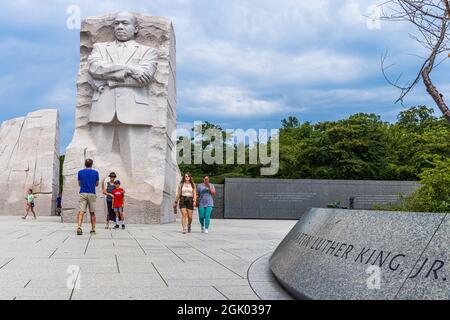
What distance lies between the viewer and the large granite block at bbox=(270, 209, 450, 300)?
315 centimetres

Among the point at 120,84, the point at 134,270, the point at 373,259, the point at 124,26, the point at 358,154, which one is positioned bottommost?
the point at 134,270

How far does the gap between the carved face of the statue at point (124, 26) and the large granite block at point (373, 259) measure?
468 inches

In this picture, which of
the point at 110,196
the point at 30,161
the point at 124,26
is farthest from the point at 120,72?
the point at 30,161

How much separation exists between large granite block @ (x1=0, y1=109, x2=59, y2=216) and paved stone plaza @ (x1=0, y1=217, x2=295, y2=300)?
17394 millimetres

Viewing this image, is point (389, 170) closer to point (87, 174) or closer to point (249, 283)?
point (87, 174)

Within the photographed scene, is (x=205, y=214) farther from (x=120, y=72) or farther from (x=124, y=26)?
(x=124, y=26)

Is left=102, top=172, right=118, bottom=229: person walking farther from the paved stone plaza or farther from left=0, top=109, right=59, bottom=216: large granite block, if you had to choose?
left=0, top=109, right=59, bottom=216: large granite block

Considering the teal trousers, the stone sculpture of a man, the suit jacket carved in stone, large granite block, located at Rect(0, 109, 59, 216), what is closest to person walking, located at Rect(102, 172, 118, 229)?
the teal trousers

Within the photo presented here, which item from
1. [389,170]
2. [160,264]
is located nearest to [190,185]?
[160,264]

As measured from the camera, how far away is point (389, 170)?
34375mm

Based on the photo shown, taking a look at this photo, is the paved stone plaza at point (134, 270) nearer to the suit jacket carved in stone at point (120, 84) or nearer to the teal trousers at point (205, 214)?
the teal trousers at point (205, 214)

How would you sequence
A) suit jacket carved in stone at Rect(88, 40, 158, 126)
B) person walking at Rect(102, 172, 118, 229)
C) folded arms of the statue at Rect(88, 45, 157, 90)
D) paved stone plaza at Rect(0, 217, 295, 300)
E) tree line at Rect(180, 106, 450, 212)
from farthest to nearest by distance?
tree line at Rect(180, 106, 450, 212) < suit jacket carved in stone at Rect(88, 40, 158, 126) < folded arms of the statue at Rect(88, 45, 157, 90) < person walking at Rect(102, 172, 118, 229) < paved stone plaza at Rect(0, 217, 295, 300)

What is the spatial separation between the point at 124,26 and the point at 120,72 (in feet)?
5.78

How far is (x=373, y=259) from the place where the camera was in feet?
11.8
